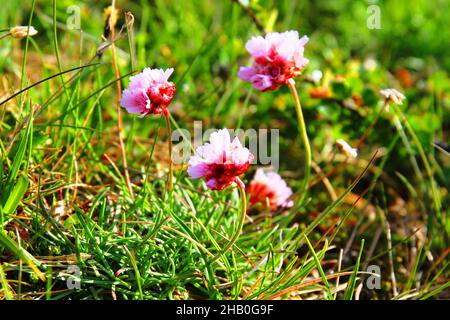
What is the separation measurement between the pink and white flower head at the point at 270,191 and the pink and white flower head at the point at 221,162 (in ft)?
1.49

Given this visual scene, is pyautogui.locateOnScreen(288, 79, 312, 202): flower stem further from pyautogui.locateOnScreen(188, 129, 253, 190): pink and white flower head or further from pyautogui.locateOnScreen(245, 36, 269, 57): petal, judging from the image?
pyautogui.locateOnScreen(188, 129, 253, 190): pink and white flower head

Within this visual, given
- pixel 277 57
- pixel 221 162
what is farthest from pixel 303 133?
pixel 221 162

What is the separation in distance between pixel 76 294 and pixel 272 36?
69cm

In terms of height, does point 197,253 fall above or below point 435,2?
below

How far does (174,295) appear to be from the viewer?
4.18 ft

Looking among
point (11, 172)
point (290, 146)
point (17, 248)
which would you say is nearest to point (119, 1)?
point (290, 146)

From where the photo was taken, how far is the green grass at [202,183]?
1.22 m

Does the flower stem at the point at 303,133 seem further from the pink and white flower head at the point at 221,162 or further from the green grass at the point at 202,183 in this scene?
the pink and white flower head at the point at 221,162

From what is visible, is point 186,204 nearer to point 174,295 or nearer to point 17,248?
point 174,295

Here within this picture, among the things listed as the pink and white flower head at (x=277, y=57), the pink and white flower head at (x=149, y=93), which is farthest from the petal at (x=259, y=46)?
the pink and white flower head at (x=149, y=93)

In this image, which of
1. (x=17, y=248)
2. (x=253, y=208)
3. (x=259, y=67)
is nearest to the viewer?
(x=17, y=248)

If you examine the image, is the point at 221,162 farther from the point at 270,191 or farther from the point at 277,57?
the point at 270,191

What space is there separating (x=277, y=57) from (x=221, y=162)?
32cm

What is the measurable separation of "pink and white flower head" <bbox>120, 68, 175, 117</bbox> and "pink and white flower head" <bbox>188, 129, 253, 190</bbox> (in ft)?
0.49
